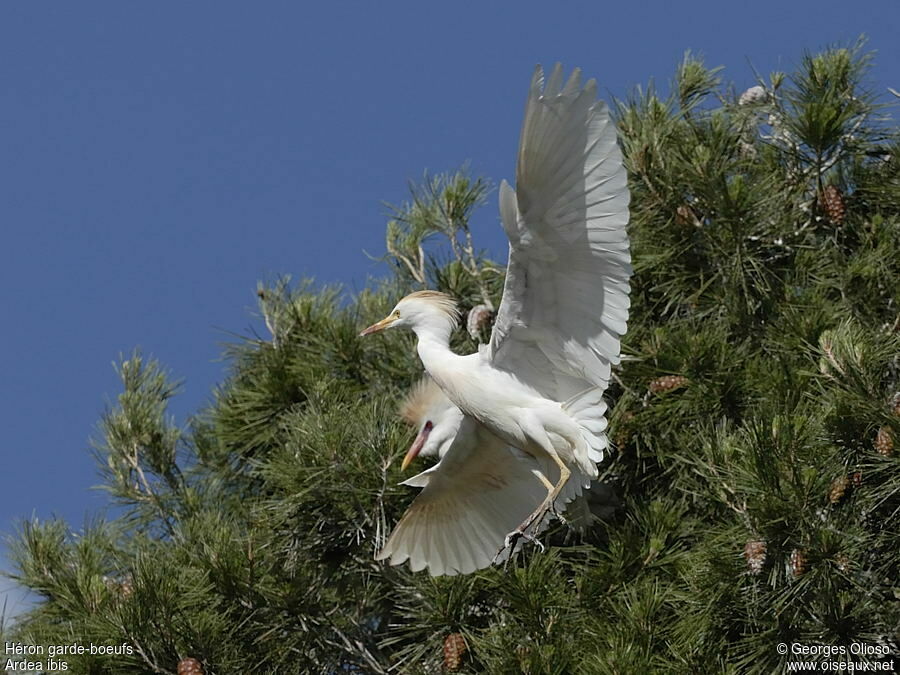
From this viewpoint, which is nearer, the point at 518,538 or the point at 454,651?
the point at 518,538

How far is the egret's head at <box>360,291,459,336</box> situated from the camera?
381cm

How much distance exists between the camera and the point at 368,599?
3967mm

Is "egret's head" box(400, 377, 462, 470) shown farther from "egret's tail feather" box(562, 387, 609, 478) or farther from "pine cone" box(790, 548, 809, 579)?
"pine cone" box(790, 548, 809, 579)

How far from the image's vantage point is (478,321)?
429cm

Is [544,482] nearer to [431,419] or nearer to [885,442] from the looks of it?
[431,419]

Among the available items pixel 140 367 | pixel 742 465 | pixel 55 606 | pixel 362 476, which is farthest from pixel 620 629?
pixel 140 367

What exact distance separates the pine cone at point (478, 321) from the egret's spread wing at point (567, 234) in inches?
33.3

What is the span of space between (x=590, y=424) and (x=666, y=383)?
498mm

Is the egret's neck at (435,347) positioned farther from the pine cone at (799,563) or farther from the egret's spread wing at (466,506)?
the pine cone at (799,563)

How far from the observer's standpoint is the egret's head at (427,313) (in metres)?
3.81

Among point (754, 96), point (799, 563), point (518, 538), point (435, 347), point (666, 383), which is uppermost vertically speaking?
point (754, 96)

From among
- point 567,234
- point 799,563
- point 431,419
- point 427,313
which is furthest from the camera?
point 431,419

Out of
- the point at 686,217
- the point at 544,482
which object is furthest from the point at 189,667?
the point at 686,217

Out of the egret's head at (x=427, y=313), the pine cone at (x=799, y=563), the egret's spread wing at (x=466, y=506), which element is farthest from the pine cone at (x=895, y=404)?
the egret's head at (x=427, y=313)
